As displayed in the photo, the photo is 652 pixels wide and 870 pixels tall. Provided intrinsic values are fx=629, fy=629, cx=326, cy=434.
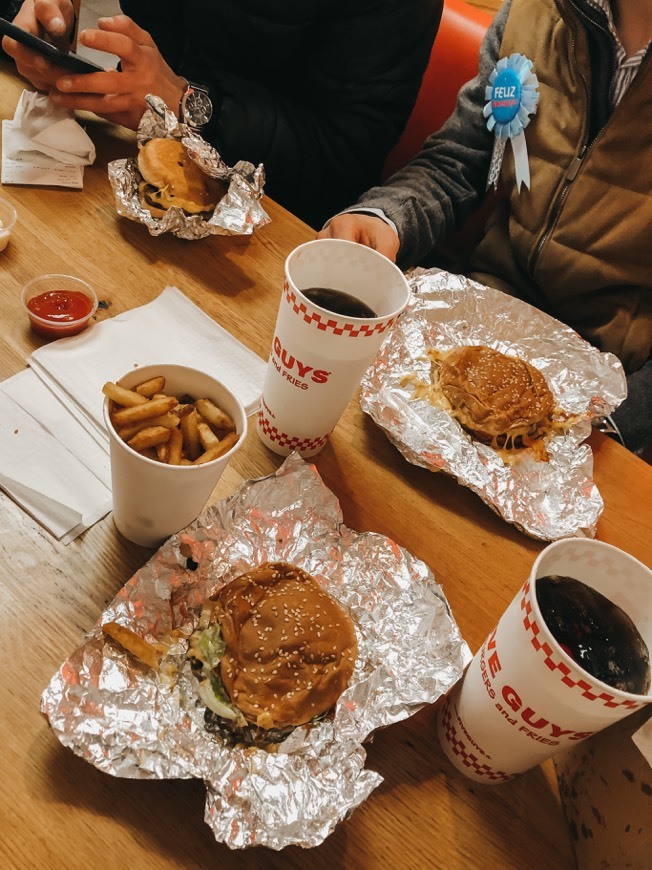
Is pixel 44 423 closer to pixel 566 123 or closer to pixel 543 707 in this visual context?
pixel 543 707

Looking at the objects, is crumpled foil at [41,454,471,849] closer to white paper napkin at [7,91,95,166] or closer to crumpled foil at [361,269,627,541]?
crumpled foil at [361,269,627,541]

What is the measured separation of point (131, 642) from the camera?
0.74m

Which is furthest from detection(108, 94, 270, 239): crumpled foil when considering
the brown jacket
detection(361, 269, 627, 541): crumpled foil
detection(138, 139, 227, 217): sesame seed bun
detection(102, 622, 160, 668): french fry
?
detection(102, 622, 160, 668): french fry

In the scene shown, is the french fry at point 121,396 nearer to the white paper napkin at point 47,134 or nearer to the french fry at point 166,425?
the french fry at point 166,425

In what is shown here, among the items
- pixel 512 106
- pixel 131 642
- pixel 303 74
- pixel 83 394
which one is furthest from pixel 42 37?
pixel 131 642

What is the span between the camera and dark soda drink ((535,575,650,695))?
69 cm

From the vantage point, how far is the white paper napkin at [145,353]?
1043mm

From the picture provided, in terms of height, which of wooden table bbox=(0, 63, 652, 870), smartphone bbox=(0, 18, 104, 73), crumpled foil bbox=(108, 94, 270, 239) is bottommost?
wooden table bbox=(0, 63, 652, 870)

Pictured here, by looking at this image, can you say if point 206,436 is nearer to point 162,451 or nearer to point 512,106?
point 162,451

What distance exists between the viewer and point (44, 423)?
0.99 m

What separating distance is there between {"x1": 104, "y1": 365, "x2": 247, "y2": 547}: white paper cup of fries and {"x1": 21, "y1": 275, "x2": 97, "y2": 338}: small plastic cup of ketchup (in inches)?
14.2

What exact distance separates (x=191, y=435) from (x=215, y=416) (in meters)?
0.04

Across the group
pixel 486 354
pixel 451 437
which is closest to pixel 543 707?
pixel 451 437

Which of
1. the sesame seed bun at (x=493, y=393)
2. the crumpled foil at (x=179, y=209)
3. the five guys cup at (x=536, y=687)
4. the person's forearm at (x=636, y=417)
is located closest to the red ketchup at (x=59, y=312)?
the crumpled foil at (x=179, y=209)
